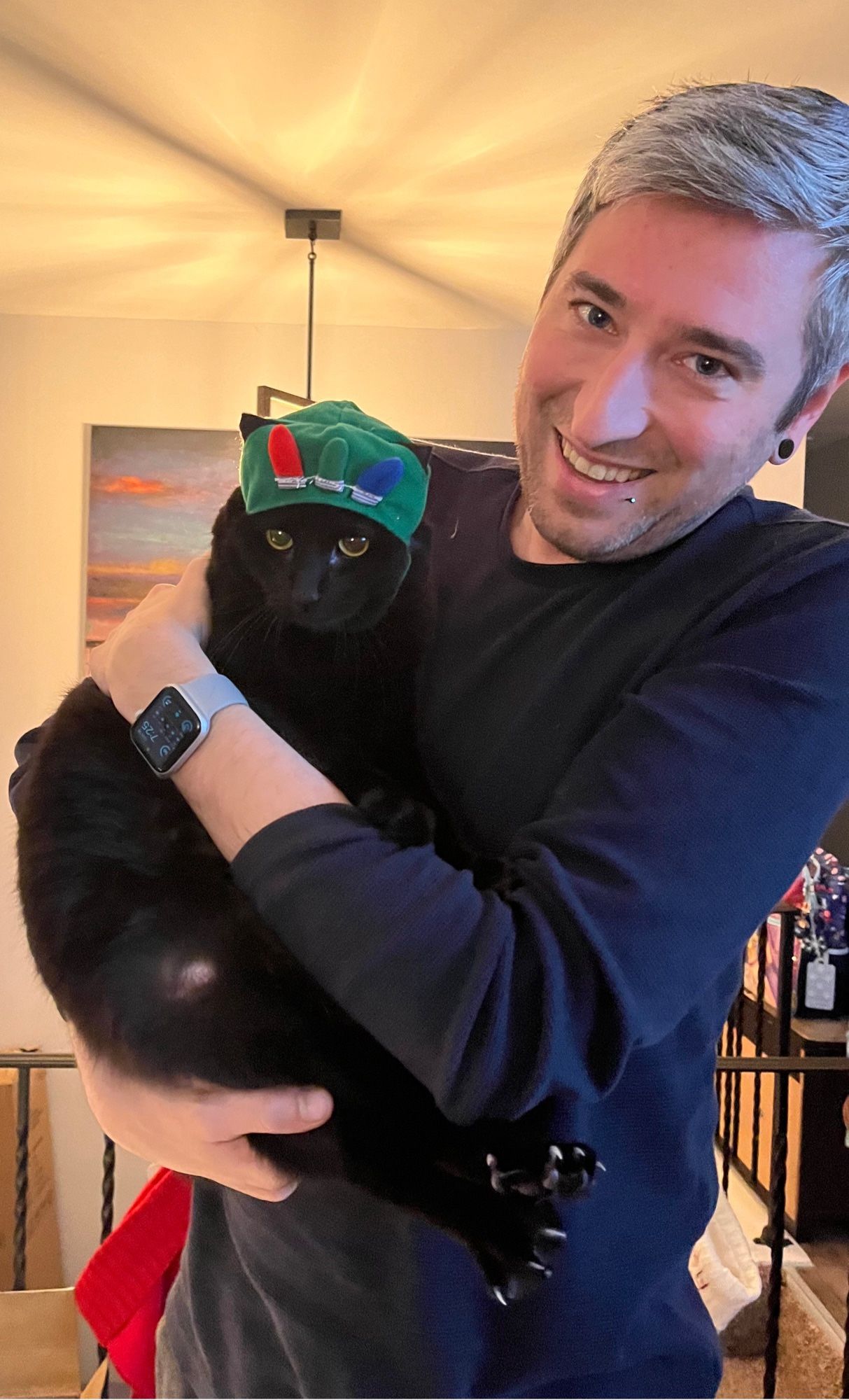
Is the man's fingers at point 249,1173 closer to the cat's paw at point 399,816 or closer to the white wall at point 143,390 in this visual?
the cat's paw at point 399,816

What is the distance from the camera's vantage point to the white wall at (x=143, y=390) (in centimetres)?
338

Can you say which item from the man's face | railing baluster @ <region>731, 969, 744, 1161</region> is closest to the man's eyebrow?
the man's face

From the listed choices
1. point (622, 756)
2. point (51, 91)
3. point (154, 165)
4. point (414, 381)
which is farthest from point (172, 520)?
point (622, 756)

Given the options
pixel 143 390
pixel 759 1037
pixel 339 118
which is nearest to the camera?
pixel 339 118

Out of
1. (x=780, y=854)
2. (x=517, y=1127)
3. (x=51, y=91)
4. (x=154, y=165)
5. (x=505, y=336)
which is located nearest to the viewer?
(x=780, y=854)

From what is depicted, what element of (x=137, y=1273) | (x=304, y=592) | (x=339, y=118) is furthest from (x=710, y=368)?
(x=339, y=118)

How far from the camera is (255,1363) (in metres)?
0.80

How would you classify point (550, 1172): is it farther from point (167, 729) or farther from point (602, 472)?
point (602, 472)

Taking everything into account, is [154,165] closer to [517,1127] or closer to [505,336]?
[505,336]

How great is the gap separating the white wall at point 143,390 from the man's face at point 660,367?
2.74 m

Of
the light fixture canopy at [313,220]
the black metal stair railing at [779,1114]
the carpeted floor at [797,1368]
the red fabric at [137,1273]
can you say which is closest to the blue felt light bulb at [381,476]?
the red fabric at [137,1273]

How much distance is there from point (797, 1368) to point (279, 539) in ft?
8.79

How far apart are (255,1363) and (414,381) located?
315cm

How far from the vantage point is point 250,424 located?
0.81 meters
